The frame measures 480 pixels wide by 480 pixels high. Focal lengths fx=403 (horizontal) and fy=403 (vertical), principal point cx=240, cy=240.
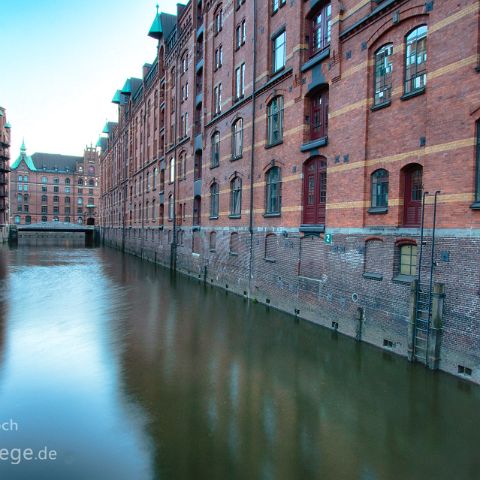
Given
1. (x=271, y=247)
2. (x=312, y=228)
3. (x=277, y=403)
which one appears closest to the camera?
(x=277, y=403)

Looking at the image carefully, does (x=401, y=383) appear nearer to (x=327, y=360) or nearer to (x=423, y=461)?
(x=327, y=360)

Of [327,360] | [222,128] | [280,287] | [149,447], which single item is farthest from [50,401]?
[222,128]

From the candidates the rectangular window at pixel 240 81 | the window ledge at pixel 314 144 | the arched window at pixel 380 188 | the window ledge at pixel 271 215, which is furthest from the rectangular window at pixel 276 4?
the arched window at pixel 380 188

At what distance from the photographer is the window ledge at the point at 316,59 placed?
13.0m

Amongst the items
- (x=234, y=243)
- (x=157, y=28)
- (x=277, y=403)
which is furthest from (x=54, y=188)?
(x=277, y=403)

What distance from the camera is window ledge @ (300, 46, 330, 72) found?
42.8 feet

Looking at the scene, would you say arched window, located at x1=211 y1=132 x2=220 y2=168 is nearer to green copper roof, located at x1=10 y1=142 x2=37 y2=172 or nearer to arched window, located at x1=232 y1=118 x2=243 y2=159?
arched window, located at x1=232 y1=118 x2=243 y2=159

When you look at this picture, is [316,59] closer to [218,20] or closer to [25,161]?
[218,20]

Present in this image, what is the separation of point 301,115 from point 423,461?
459 inches

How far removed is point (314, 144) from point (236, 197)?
23.4 feet

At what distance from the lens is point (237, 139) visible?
20.0m

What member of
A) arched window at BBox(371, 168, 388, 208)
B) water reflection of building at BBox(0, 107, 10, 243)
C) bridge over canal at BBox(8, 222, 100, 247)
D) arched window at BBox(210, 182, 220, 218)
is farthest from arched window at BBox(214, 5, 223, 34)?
bridge over canal at BBox(8, 222, 100, 247)

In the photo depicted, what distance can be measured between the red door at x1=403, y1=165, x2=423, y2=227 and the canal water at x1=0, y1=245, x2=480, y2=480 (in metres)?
3.54

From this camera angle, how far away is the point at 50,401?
759 centimetres
